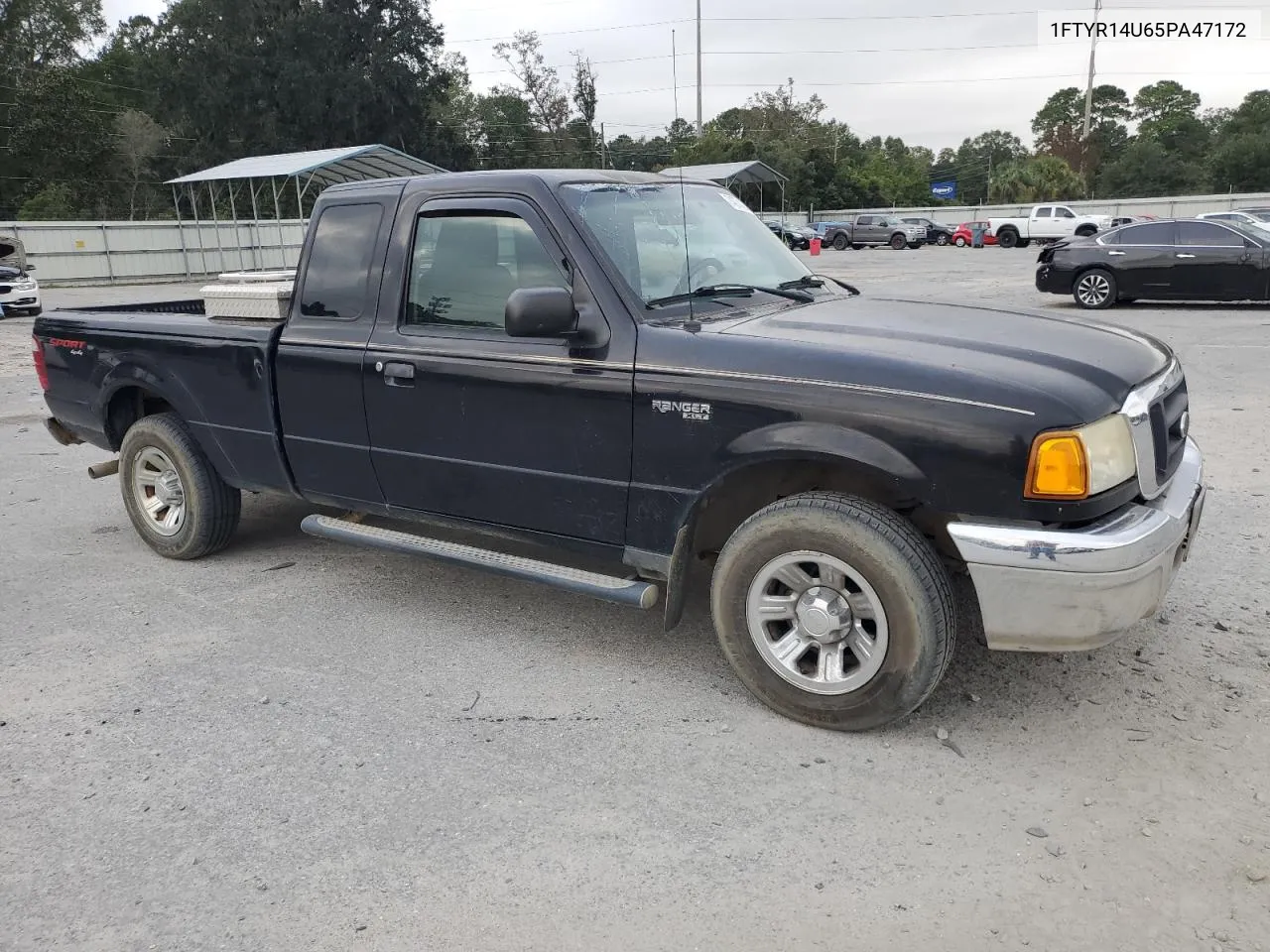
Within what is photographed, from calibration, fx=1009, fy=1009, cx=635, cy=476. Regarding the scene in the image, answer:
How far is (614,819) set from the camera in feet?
10.1

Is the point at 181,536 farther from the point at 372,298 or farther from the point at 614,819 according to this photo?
the point at 614,819

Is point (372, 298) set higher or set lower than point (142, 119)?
lower

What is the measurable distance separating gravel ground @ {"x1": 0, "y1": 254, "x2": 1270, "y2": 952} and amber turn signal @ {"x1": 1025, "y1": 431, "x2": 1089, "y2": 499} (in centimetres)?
92

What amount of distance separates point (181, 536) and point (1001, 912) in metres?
4.53

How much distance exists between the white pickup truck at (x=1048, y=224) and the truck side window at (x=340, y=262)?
40.2 meters

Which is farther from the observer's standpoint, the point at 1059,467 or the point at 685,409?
the point at 685,409

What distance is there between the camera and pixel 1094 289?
15.9 metres

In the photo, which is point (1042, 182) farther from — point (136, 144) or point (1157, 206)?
point (136, 144)

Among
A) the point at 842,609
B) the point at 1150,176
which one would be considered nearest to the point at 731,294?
the point at 842,609

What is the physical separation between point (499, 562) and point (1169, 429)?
259 centimetres

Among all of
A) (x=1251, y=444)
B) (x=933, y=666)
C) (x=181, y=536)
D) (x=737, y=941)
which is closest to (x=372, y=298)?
(x=181, y=536)

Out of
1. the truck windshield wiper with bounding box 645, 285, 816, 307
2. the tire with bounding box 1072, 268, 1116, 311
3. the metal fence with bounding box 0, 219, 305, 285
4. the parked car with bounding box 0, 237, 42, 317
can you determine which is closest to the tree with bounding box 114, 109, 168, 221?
the metal fence with bounding box 0, 219, 305, 285

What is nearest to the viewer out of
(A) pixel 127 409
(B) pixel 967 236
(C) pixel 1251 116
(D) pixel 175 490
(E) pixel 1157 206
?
(D) pixel 175 490

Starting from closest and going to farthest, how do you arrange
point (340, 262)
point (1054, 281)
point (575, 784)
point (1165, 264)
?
1. point (575, 784)
2. point (340, 262)
3. point (1165, 264)
4. point (1054, 281)
